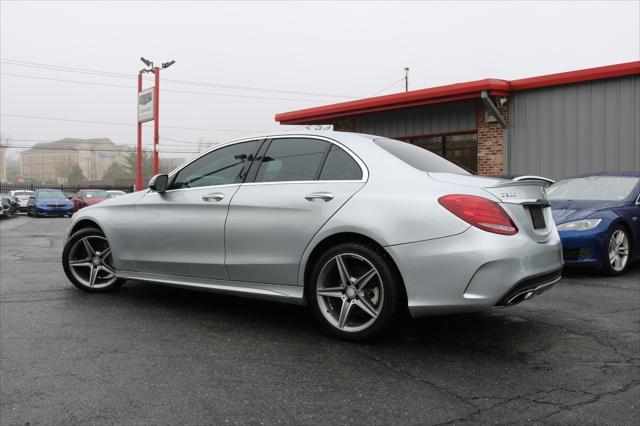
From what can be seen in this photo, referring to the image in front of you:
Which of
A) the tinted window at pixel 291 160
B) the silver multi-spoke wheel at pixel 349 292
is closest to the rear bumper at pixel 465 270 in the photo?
the silver multi-spoke wheel at pixel 349 292

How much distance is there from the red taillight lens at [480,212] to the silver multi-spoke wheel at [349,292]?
2.16 ft

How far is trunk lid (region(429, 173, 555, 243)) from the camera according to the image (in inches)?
147

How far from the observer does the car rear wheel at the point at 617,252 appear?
6.91 metres

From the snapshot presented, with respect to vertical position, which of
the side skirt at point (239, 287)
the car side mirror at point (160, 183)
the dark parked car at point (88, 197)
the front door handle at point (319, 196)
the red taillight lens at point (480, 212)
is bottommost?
the side skirt at point (239, 287)

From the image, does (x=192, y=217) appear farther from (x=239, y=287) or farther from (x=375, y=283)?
(x=375, y=283)

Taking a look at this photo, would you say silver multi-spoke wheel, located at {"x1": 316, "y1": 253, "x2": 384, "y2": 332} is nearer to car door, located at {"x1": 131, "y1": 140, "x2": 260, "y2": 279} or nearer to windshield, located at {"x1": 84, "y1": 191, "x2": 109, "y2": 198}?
car door, located at {"x1": 131, "y1": 140, "x2": 260, "y2": 279}

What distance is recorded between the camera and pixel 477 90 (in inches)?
521

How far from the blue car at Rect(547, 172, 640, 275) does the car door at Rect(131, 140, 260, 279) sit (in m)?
4.28

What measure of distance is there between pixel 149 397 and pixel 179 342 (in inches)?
40.8

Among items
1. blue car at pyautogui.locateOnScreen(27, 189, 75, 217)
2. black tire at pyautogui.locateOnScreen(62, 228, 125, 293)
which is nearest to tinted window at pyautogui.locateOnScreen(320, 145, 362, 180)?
black tire at pyautogui.locateOnScreen(62, 228, 125, 293)

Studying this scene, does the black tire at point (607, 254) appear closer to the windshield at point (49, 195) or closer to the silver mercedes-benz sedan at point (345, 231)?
the silver mercedes-benz sedan at point (345, 231)

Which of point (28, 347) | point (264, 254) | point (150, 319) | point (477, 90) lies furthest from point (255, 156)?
point (477, 90)

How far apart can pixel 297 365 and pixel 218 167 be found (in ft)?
6.80

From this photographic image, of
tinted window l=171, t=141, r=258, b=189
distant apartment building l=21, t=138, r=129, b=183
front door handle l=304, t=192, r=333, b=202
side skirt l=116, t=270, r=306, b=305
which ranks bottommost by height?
side skirt l=116, t=270, r=306, b=305
